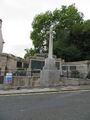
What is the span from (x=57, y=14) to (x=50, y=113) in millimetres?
54131

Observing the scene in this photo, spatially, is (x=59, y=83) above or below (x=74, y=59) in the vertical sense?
below

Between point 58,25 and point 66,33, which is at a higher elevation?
point 58,25

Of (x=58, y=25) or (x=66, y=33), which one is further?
(x=58, y=25)

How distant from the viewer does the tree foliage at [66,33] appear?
51156 millimetres

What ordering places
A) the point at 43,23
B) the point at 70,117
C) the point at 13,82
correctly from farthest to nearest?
1. the point at 43,23
2. the point at 13,82
3. the point at 70,117

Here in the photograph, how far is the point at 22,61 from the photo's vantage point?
138ft

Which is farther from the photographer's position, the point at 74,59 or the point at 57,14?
the point at 57,14

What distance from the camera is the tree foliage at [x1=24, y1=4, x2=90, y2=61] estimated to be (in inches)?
2014

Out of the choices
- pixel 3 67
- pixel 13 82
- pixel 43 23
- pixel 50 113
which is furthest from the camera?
pixel 43 23

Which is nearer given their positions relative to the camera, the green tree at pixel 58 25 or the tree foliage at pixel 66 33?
the tree foliage at pixel 66 33

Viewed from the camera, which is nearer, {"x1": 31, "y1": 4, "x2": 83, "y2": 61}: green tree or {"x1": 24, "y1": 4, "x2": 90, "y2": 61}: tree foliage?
{"x1": 24, "y1": 4, "x2": 90, "y2": 61}: tree foliage

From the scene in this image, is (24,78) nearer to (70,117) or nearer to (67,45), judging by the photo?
(70,117)

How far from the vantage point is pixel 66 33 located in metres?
55.4

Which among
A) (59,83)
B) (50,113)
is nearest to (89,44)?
(59,83)
